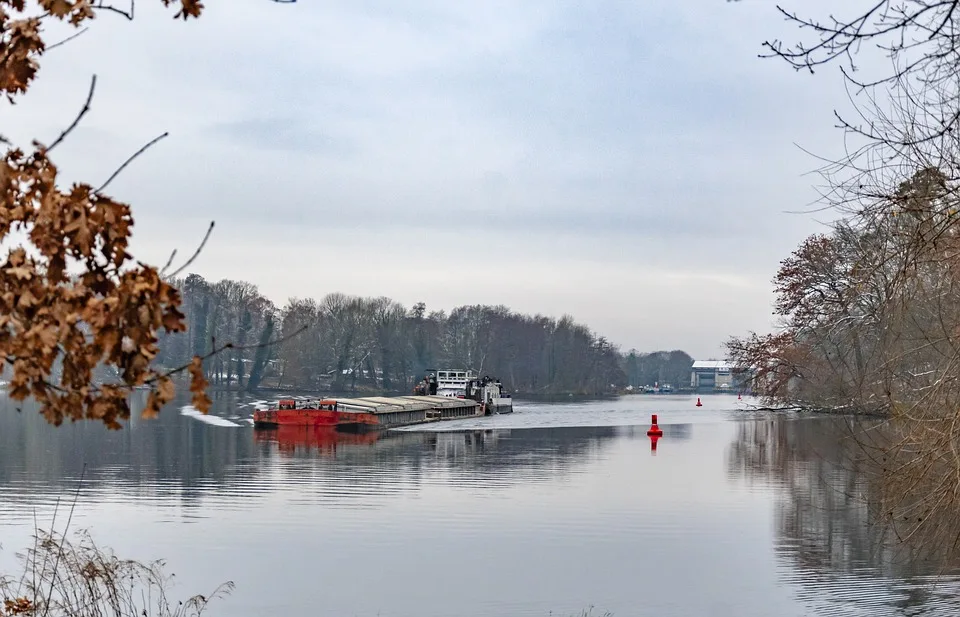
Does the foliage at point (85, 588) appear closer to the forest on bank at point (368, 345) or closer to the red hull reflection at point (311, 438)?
the red hull reflection at point (311, 438)

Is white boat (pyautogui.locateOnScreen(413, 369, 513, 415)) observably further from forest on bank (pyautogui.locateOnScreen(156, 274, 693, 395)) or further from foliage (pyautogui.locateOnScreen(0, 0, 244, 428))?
foliage (pyautogui.locateOnScreen(0, 0, 244, 428))

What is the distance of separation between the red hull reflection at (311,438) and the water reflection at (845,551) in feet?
A: 57.1

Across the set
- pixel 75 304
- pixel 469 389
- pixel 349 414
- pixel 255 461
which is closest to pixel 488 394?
pixel 469 389

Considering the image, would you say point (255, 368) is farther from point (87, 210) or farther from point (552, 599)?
point (87, 210)

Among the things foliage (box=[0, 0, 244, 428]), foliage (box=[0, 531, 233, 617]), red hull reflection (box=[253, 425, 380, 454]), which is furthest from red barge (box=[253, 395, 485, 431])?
foliage (box=[0, 0, 244, 428])

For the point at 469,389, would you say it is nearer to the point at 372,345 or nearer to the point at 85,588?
the point at 372,345

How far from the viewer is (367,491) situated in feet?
95.8

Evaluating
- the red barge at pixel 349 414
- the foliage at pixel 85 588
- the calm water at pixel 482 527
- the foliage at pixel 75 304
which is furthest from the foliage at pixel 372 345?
the foliage at pixel 75 304

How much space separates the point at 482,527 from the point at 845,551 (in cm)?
708

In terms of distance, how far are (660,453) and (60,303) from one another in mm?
41652

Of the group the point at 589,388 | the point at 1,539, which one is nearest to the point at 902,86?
the point at 1,539

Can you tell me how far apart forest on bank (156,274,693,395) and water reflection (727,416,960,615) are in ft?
282

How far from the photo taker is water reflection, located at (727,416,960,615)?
16141mm

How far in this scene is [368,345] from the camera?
139125 mm
